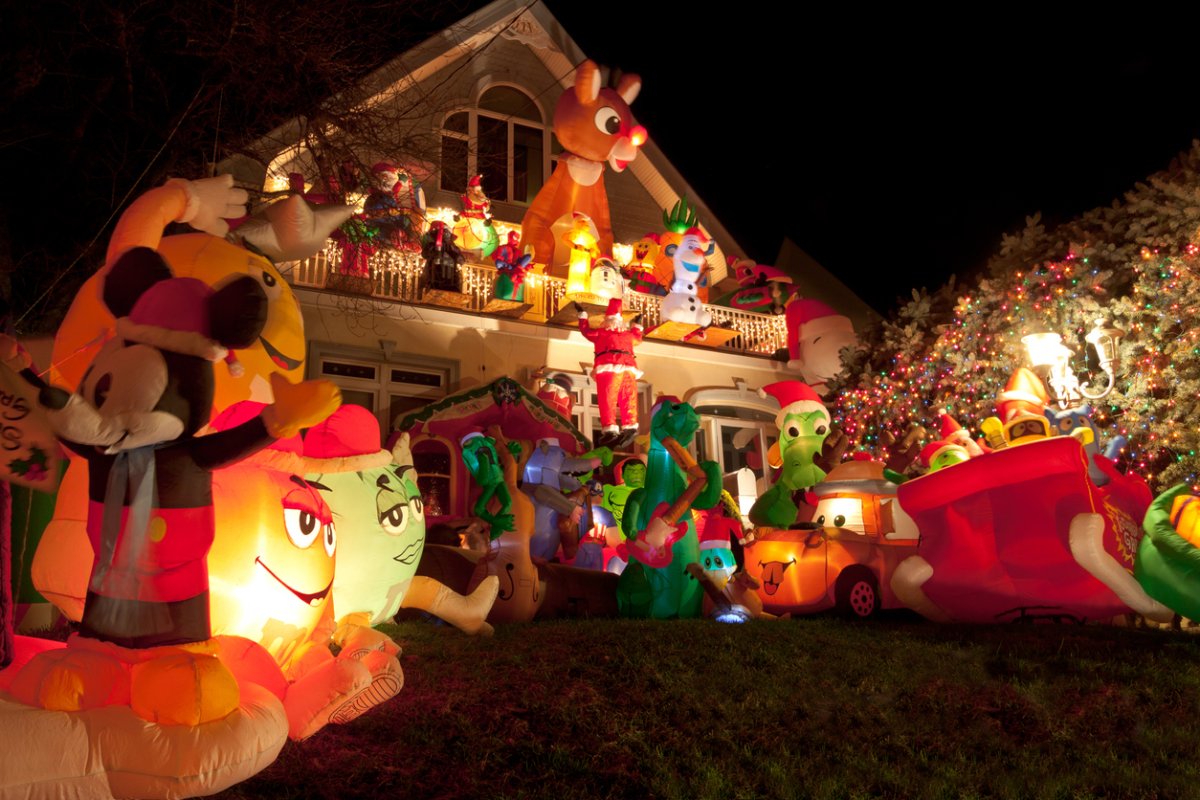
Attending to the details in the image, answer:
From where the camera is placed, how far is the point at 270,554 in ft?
12.3

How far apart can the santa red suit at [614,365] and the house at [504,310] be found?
746mm

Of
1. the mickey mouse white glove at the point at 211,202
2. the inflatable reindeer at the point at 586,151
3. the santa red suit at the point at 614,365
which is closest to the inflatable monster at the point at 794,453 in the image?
the santa red suit at the point at 614,365

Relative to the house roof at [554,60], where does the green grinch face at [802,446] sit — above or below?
below

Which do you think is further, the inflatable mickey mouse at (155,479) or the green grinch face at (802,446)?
the green grinch face at (802,446)

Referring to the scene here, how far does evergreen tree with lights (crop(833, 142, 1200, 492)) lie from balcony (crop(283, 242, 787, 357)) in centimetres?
258

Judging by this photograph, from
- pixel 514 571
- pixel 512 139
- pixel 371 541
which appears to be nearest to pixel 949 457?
pixel 514 571

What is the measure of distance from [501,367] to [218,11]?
7284 mm

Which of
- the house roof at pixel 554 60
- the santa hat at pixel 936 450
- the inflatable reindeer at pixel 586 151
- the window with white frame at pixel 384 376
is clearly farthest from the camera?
the house roof at pixel 554 60

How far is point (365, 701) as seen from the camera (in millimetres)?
3381

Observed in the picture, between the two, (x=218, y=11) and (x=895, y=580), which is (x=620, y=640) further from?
(x=218, y=11)

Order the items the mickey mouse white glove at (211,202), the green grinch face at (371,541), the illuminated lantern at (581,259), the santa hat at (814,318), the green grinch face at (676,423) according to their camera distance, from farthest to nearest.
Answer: the santa hat at (814,318) < the illuminated lantern at (581,259) < the green grinch face at (676,423) < the green grinch face at (371,541) < the mickey mouse white glove at (211,202)

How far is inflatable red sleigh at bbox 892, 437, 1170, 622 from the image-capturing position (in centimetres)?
679

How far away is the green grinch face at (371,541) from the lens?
185 inches

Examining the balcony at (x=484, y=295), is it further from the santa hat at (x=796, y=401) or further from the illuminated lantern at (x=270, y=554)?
the illuminated lantern at (x=270, y=554)
